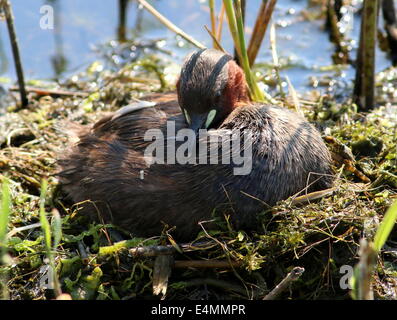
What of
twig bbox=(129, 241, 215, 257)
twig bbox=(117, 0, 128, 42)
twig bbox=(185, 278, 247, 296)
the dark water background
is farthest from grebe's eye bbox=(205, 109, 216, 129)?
twig bbox=(117, 0, 128, 42)

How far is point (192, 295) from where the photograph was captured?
4.20 m

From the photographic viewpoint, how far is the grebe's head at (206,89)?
4473 mm

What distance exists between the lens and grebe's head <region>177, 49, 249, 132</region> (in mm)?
4473

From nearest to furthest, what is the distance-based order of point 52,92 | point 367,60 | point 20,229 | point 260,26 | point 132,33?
1. point 20,229
2. point 367,60
3. point 260,26
4. point 52,92
5. point 132,33

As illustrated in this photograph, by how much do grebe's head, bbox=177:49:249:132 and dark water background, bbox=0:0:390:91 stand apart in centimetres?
239

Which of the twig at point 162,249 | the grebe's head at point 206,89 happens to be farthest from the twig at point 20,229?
the grebe's head at point 206,89

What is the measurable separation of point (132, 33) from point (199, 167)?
394 centimetres

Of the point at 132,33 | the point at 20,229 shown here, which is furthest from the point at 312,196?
the point at 132,33

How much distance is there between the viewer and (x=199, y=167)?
14.5 ft

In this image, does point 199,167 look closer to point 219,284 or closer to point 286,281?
point 219,284

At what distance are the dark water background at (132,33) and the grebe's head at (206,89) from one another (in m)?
2.39

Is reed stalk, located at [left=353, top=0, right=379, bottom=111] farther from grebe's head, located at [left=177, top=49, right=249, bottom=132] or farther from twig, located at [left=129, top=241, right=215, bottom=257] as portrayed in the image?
twig, located at [left=129, top=241, right=215, bottom=257]

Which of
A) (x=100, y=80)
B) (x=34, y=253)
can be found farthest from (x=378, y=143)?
(x=100, y=80)
